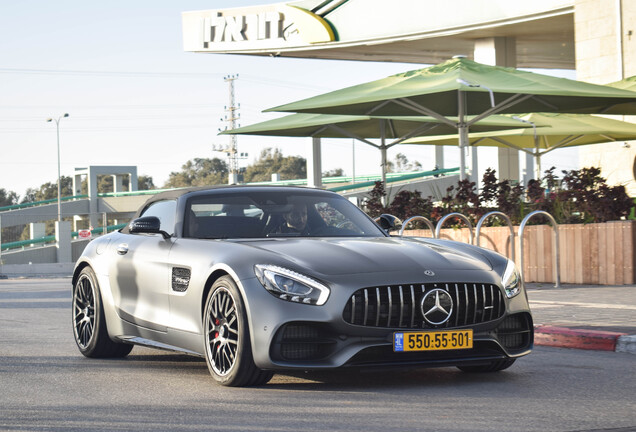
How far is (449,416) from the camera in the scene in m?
5.57

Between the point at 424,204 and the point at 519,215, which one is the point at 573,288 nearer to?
the point at 519,215

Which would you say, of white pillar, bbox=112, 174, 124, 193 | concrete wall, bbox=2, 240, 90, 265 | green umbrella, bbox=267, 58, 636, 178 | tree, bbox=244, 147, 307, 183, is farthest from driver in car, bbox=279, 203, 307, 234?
tree, bbox=244, 147, 307, 183

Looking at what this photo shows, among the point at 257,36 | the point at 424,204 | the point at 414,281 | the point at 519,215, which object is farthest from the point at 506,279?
the point at 257,36

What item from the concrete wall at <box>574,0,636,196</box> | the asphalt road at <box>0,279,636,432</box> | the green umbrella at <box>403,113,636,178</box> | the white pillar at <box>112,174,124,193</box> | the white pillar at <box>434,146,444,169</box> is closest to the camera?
the asphalt road at <box>0,279,636,432</box>

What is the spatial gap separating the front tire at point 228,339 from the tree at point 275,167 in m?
116

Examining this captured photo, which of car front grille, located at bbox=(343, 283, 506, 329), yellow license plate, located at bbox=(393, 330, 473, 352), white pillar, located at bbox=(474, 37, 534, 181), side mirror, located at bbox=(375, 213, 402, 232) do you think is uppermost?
white pillar, located at bbox=(474, 37, 534, 181)

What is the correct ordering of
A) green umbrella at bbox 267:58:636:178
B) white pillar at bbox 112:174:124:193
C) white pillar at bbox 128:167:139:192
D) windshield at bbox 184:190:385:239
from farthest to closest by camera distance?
white pillar at bbox 112:174:124:193, white pillar at bbox 128:167:139:192, green umbrella at bbox 267:58:636:178, windshield at bbox 184:190:385:239

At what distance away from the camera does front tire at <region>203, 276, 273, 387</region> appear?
6.43m

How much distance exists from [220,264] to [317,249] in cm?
64

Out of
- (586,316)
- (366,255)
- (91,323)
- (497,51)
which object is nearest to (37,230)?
→ (497,51)

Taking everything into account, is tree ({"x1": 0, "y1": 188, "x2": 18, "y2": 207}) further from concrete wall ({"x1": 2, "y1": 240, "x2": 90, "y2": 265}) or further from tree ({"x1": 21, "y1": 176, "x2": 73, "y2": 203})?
concrete wall ({"x1": 2, "y1": 240, "x2": 90, "y2": 265})

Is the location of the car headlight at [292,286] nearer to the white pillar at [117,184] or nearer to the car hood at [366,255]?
the car hood at [366,255]

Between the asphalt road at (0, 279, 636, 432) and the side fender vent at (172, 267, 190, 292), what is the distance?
2.07ft

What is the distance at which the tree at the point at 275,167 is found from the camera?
12519cm
